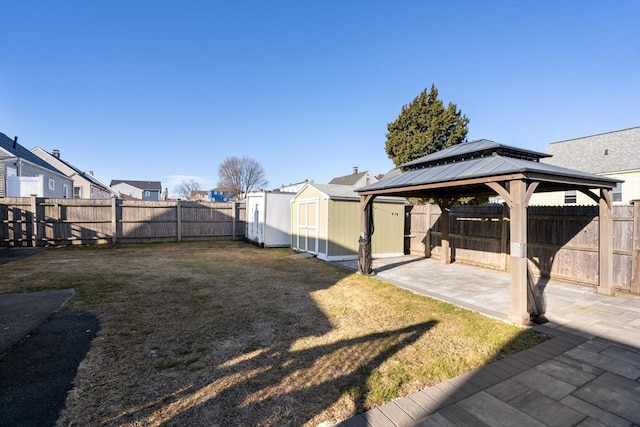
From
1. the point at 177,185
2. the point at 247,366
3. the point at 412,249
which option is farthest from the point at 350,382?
the point at 177,185

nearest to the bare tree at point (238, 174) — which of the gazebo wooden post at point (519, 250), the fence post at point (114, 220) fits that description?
the fence post at point (114, 220)

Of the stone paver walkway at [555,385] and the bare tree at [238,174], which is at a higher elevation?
the bare tree at [238,174]

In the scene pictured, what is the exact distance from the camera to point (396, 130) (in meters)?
19.1

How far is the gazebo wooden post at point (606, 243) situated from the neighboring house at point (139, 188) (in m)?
51.9

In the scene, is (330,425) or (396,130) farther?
(396,130)

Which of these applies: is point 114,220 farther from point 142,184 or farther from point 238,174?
point 142,184

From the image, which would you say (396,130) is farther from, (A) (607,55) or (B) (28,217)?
(B) (28,217)

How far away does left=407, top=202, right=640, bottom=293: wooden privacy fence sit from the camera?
19.2 feet

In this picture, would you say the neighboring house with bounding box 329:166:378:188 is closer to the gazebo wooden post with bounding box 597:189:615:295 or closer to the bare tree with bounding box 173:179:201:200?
the gazebo wooden post with bounding box 597:189:615:295

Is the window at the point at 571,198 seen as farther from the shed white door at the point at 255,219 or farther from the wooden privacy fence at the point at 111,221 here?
the wooden privacy fence at the point at 111,221

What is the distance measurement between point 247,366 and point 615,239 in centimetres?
738

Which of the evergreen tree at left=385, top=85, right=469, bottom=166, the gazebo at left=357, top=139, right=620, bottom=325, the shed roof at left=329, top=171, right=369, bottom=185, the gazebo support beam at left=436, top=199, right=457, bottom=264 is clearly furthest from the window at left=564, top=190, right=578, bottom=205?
the shed roof at left=329, top=171, right=369, bottom=185

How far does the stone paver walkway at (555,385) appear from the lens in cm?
225

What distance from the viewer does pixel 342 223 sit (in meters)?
9.95
